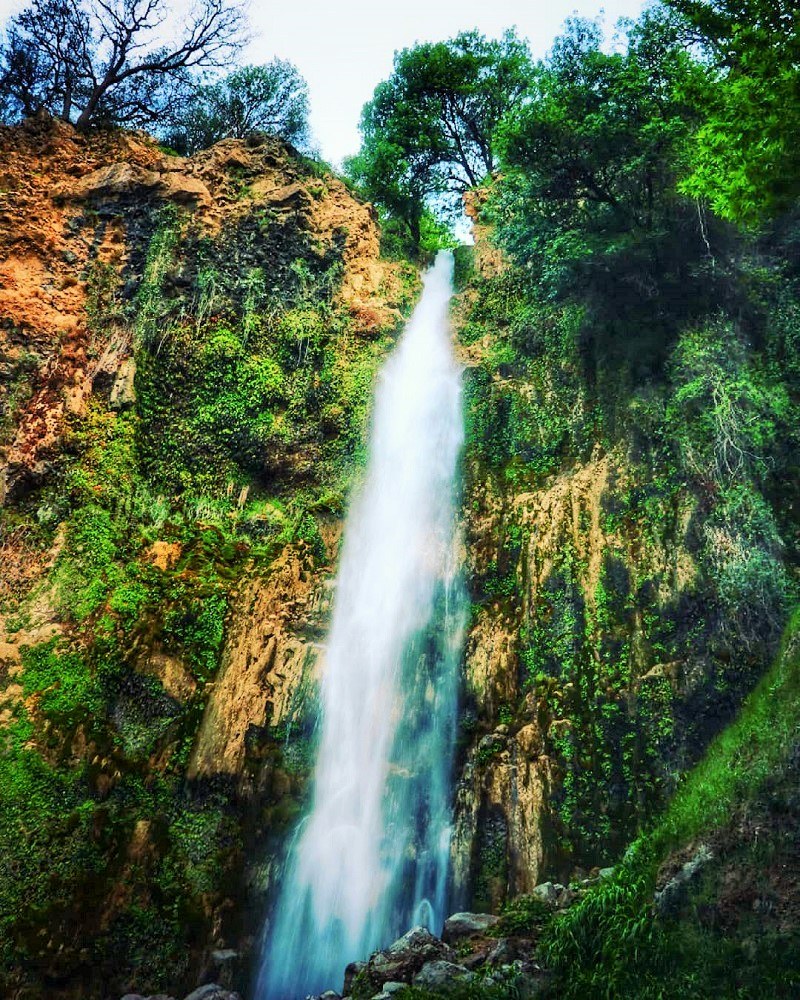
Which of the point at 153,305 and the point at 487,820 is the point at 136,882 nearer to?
the point at 487,820

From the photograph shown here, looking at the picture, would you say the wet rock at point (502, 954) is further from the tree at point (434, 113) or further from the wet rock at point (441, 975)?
the tree at point (434, 113)

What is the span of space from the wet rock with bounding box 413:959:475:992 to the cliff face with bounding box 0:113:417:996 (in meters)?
3.71

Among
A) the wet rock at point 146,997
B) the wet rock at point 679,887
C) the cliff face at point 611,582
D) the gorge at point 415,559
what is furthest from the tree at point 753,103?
the wet rock at point 146,997

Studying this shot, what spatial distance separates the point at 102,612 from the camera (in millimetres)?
10836

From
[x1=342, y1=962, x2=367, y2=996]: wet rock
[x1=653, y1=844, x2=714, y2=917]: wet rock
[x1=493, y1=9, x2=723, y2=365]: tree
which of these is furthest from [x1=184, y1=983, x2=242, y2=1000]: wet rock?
[x1=493, y1=9, x2=723, y2=365]: tree

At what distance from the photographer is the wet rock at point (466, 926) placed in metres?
7.10

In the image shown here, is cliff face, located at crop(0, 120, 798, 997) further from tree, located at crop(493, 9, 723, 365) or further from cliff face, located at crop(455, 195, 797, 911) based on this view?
tree, located at crop(493, 9, 723, 365)

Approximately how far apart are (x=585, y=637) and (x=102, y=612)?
8043 millimetres

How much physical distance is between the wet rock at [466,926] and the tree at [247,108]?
2014 cm

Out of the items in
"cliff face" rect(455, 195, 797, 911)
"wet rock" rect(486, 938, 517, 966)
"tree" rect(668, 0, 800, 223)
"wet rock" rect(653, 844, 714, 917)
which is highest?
"tree" rect(668, 0, 800, 223)

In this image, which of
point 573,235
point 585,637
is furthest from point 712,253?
point 585,637

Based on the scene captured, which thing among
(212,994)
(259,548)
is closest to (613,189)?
(259,548)

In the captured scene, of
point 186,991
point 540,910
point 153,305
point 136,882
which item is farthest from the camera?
point 153,305

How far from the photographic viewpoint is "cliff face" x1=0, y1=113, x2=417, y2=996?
8.80m
